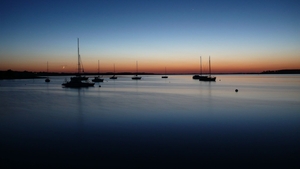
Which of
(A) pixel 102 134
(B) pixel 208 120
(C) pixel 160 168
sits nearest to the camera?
(C) pixel 160 168

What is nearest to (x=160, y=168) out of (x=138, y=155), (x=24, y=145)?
(x=138, y=155)

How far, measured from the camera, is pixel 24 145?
878 centimetres

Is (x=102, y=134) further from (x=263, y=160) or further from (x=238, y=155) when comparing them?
(x=263, y=160)

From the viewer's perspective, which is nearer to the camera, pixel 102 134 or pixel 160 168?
pixel 160 168

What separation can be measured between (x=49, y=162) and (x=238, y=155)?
6046 mm

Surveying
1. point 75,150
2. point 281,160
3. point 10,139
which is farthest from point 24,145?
point 281,160

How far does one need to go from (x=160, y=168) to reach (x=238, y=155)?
282 centimetres

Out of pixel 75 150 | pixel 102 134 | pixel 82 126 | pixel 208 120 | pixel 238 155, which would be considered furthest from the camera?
pixel 208 120

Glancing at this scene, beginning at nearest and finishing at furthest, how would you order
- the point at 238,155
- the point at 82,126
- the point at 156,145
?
the point at 238,155
the point at 156,145
the point at 82,126

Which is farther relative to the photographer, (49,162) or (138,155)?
(138,155)

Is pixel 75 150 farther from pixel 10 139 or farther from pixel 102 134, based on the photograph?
pixel 10 139

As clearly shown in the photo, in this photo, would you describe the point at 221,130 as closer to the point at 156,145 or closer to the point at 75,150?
the point at 156,145

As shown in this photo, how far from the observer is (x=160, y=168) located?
6535 mm

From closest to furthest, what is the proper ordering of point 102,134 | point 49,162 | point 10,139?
point 49,162, point 10,139, point 102,134
